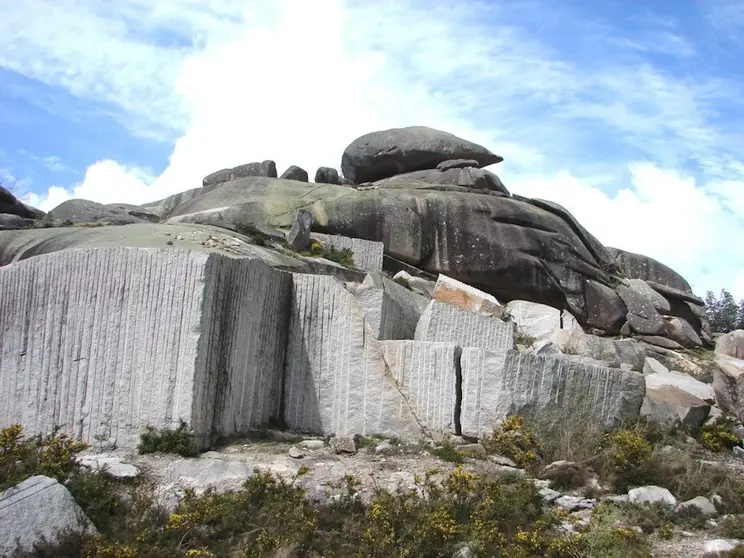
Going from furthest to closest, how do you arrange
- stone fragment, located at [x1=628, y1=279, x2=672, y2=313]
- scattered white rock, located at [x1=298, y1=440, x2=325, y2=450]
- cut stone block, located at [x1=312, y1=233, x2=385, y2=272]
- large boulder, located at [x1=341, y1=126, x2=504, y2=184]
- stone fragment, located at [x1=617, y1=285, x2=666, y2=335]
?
large boulder, located at [x1=341, y1=126, x2=504, y2=184]
stone fragment, located at [x1=628, y1=279, x2=672, y2=313]
stone fragment, located at [x1=617, y1=285, x2=666, y2=335]
cut stone block, located at [x1=312, y1=233, x2=385, y2=272]
scattered white rock, located at [x1=298, y1=440, x2=325, y2=450]

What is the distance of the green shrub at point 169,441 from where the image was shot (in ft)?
27.0

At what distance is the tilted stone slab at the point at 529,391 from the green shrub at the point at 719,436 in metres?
1.21

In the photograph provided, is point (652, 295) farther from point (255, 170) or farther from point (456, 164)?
point (255, 170)

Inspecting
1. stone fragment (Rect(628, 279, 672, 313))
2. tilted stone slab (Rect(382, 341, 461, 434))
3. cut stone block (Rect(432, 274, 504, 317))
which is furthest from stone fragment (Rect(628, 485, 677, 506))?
stone fragment (Rect(628, 279, 672, 313))

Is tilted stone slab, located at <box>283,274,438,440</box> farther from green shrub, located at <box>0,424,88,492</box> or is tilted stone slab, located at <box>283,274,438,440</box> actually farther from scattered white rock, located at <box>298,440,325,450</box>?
green shrub, located at <box>0,424,88,492</box>

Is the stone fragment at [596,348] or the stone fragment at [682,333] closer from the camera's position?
the stone fragment at [596,348]

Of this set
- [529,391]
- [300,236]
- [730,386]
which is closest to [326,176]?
[300,236]

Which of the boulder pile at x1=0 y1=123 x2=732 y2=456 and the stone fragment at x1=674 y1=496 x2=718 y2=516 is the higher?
the boulder pile at x1=0 y1=123 x2=732 y2=456

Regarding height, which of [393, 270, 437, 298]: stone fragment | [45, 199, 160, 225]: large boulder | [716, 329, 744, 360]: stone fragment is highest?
[45, 199, 160, 225]: large boulder

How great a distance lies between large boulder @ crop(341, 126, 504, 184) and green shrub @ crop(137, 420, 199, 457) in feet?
70.8

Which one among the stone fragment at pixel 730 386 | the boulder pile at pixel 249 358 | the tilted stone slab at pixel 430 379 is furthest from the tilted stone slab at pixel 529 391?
the stone fragment at pixel 730 386

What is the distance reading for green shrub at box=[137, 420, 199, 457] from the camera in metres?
8.23

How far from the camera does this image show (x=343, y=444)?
29.4 ft

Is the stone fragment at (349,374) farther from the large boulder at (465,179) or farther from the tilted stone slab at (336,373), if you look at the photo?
the large boulder at (465,179)
